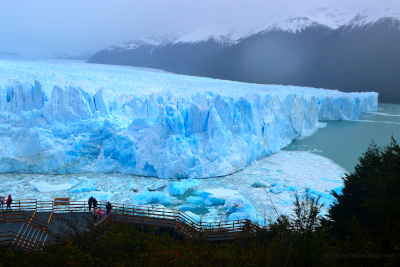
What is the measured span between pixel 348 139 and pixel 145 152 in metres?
13.9

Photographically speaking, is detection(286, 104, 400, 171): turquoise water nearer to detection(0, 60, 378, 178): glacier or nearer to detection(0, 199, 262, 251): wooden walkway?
detection(0, 60, 378, 178): glacier

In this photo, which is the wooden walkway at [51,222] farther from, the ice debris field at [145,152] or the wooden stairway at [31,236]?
the ice debris field at [145,152]

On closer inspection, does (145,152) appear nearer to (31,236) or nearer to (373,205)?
(31,236)

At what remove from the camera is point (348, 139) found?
20469 millimetres

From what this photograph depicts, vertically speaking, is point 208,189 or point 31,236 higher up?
point 31,236

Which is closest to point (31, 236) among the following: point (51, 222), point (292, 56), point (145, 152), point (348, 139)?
point (51, 222)

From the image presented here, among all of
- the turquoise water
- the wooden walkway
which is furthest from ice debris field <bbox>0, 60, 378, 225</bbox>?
the wooden walkway

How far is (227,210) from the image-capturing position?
29.4 ft

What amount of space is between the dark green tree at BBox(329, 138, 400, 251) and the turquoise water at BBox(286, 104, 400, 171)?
26.2 feet

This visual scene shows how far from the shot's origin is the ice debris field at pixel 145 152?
1050 centimetres

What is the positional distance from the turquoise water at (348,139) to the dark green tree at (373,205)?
798 cm

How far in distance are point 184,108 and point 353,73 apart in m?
50.5

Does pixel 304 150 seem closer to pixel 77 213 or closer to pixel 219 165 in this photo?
pixel 219 165

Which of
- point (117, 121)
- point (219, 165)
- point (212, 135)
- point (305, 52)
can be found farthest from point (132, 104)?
point (305, 52)
